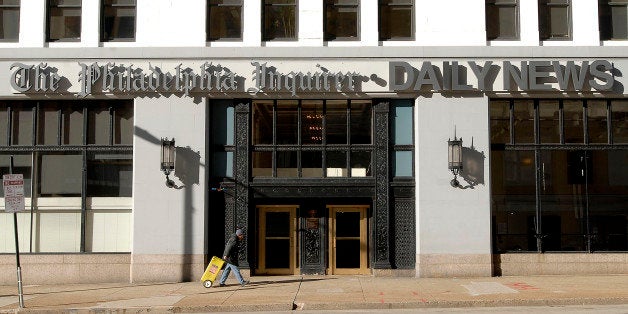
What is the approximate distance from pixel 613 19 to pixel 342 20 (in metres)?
7.89

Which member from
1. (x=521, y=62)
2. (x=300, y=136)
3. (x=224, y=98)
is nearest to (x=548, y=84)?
(x=521, y=62)

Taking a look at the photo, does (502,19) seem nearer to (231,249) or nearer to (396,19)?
(396,19)

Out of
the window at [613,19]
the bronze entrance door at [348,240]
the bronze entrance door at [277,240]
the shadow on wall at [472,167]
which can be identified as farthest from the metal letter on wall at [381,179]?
the window at [613,19]

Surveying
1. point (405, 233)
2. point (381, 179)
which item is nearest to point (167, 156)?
point (381, 179)

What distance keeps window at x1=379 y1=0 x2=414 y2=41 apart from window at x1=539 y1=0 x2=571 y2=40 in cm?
380

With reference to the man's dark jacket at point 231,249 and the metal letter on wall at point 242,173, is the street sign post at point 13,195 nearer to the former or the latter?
the man's dark jacket at point 231,249

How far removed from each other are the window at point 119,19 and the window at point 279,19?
3908 mm

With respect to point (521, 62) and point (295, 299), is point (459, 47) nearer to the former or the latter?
point (521, 62)

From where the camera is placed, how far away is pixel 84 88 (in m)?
23.0

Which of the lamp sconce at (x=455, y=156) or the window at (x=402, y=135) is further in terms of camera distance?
the window at (x=402, y=135)

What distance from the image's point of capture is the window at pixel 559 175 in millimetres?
23312

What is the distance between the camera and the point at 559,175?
76.8 feet

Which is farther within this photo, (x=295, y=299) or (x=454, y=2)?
(x=454, y=2)

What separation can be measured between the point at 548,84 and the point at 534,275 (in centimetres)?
543
